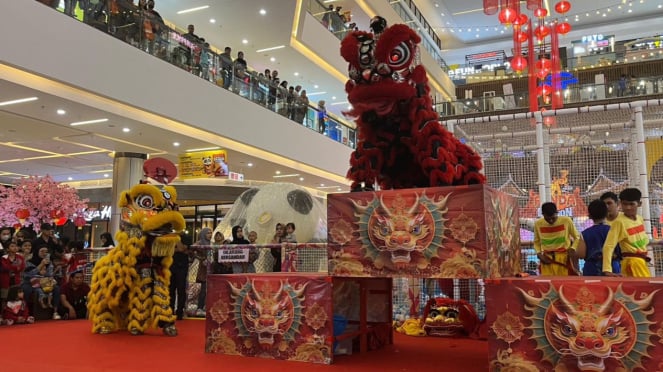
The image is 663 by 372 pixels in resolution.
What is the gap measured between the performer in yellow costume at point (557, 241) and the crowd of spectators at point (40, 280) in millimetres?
6397

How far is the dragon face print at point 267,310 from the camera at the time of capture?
409 centimetres

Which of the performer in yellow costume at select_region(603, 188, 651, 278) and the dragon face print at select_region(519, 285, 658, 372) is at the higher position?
the performer in yellow costume at select_region(603, 188, 651, 278)

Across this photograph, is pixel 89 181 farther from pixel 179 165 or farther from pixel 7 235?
pixel 7 235

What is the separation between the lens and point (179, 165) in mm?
13281

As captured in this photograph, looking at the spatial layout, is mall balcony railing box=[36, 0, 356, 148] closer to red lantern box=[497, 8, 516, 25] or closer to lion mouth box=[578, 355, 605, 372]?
red lantern box=[497, 8, 516, 25]

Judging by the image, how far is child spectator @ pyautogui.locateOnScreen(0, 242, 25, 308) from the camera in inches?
265

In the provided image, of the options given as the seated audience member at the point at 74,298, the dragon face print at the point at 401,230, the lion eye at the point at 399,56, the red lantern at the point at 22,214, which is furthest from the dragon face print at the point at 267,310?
the red lantern at the point at 22,214

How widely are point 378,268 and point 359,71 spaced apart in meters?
1.48

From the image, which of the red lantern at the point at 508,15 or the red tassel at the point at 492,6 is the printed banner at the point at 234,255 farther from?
the red lantern at the point at 508,15

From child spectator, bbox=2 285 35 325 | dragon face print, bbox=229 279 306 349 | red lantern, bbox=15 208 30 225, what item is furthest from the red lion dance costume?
red lantern, bbox=15 208 30 225

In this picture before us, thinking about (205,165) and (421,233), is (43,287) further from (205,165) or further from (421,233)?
(421,233)

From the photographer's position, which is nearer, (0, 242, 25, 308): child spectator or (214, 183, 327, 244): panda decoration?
(0, 242, 25, 308): child spectator

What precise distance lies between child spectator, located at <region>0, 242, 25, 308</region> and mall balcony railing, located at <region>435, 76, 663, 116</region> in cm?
1200

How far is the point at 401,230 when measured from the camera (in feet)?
12.3
